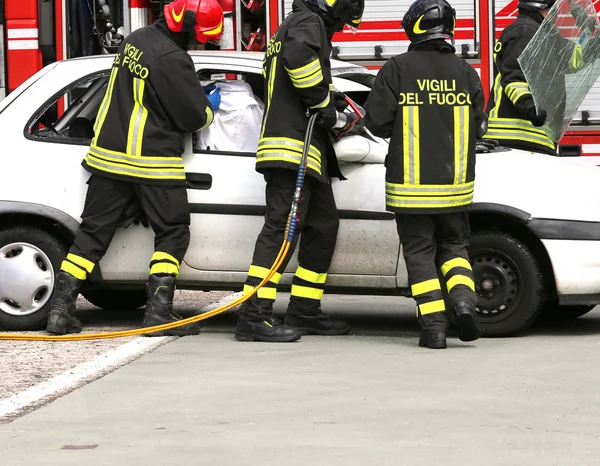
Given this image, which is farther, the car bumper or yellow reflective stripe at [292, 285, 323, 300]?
yellow reflective stripe at [292, 285, 323, 300]

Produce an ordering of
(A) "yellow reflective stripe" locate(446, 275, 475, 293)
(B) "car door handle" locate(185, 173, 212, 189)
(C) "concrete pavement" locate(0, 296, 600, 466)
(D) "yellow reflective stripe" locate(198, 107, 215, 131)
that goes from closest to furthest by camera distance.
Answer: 1. (C) "concrete pavement" locate(0, 296, 600, 466)
2. (A) "yellow reflective stripe" locate(446, 275, 475, 293)
3. (D) "yellow reflective stripe" locate(198, 107, 215, 131)
4. (B) "car door handle" locate(185, 173, 212, 189)

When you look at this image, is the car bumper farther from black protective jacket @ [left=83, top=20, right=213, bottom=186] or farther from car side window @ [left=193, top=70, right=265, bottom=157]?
black protective jacket @ [left=83, top=20, right=213, bottom=186]

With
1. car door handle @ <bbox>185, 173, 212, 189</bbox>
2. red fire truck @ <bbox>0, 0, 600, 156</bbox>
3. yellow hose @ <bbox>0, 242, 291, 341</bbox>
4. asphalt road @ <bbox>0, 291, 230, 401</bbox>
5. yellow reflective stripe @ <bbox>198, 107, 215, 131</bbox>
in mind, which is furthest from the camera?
red fire truck @ <bbox>0, 0, 600, 156</bbox>

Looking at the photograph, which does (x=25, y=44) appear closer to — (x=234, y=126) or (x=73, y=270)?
(x=234, y=126)

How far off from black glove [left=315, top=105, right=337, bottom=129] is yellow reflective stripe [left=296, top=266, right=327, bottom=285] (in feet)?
2.65

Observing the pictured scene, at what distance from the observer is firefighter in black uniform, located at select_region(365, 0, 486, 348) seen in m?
7.11

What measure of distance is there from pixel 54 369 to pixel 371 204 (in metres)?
1.96

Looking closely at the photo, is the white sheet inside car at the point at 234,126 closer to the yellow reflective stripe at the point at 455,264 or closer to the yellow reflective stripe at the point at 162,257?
the yellow reflective stripe at the point at 162,257

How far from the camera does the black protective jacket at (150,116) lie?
736 centimetres

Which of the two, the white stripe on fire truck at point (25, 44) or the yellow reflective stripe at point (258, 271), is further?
the white stripe on fire truck at point (25, 44)

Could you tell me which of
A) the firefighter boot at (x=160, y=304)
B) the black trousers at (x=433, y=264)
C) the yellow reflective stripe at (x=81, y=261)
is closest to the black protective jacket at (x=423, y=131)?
the black trousers at (x=433, y=264)

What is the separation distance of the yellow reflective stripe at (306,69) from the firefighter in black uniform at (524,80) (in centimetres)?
146

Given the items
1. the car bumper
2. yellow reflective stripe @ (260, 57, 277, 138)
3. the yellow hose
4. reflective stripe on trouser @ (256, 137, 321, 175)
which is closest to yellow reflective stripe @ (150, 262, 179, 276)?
the yellow hose

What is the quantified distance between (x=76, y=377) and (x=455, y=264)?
211 centimetres
